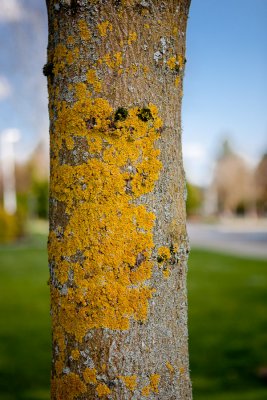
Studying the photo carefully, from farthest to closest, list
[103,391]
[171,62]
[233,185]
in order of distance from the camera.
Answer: [233,185], [171,62], [103,391]

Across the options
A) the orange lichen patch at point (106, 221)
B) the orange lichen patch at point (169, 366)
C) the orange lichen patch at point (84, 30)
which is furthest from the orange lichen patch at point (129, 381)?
the orange lichen patch at point (84, 30)

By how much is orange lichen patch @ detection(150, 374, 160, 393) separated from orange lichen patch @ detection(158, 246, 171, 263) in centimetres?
36

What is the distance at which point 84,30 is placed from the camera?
1.28 metres

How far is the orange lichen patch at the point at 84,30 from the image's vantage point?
4.20 feet

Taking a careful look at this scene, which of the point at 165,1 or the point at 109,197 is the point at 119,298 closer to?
the point at 109,197

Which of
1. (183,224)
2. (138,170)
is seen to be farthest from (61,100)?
(183,224)

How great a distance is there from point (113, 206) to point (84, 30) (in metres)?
0.56

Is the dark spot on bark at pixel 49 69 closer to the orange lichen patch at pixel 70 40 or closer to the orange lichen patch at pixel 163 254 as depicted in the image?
the orange lichen patch at pixel 70 40

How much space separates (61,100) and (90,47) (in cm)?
19

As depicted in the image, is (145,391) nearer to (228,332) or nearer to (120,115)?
(120,115)

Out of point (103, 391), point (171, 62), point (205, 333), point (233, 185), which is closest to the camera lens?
point (103, 391)

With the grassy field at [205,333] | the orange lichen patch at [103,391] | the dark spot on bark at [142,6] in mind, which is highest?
the dark spot on bark at [142,6]

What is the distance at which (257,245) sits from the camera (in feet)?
65.7

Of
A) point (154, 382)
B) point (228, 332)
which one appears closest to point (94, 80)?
point (154, 382)
